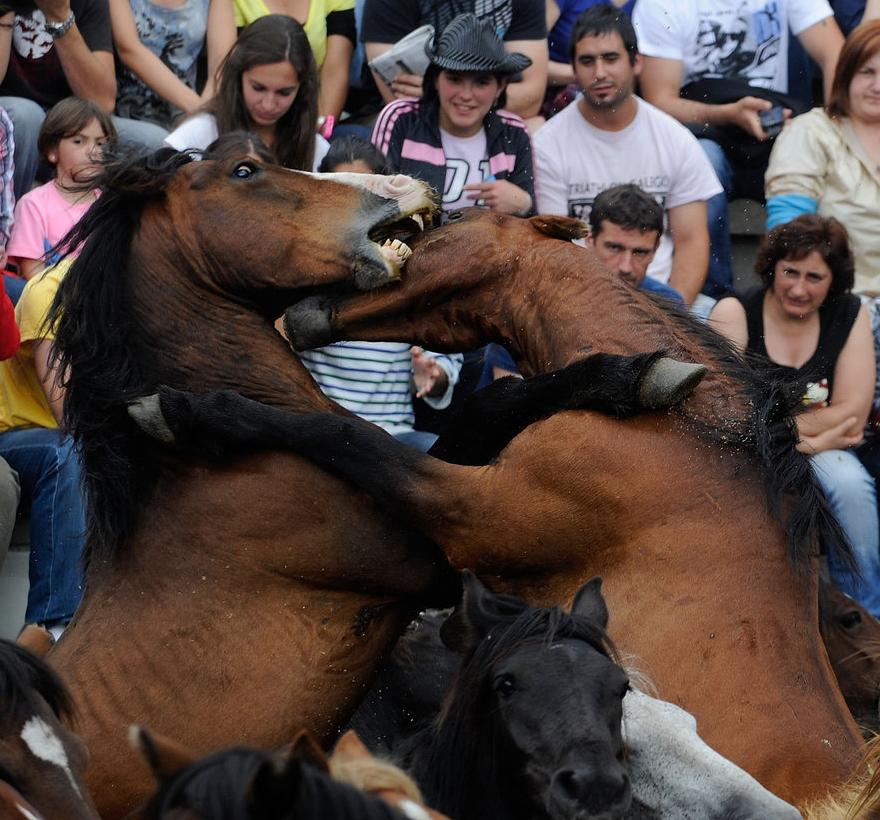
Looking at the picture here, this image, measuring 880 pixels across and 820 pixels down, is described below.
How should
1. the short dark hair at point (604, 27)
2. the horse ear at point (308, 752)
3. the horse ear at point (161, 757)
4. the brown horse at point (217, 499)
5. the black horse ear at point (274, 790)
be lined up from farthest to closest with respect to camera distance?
the short dark hair at point (604, 27) → the brown horse at point (217, 499) → the horse ear at point (308, 752) → the horse ear at point (161, 757) → the black horse ear at point (274, 790)

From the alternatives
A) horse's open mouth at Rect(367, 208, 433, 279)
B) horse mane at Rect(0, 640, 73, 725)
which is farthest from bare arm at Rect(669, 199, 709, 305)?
horse mane at Rect(0, 640, 73, 725)

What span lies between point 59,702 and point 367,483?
1.49 metres

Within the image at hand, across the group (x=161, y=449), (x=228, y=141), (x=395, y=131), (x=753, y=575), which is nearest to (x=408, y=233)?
(x=228, y=141)

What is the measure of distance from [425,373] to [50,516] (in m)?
1.74

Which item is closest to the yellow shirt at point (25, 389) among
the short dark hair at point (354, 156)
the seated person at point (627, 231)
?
the short dark hair at point (354, 156)

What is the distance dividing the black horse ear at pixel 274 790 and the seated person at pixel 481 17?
654 cm

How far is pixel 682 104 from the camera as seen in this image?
8.87 m

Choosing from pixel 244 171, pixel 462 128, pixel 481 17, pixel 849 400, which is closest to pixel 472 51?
pixel 462 128

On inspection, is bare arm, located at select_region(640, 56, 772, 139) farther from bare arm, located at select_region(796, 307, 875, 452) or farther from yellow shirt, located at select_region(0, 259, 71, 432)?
yellow shirt, located at select_region(0, 259, 71, 432)

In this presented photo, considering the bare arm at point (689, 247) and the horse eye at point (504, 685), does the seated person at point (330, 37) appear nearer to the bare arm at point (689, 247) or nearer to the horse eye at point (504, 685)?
the bare arm at point (689, 247)

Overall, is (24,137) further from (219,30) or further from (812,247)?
(812,247)

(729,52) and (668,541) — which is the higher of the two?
(668,541)

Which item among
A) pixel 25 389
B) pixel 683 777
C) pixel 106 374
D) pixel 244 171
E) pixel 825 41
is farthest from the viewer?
pixel 825 41

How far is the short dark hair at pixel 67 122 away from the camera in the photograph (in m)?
6.97
